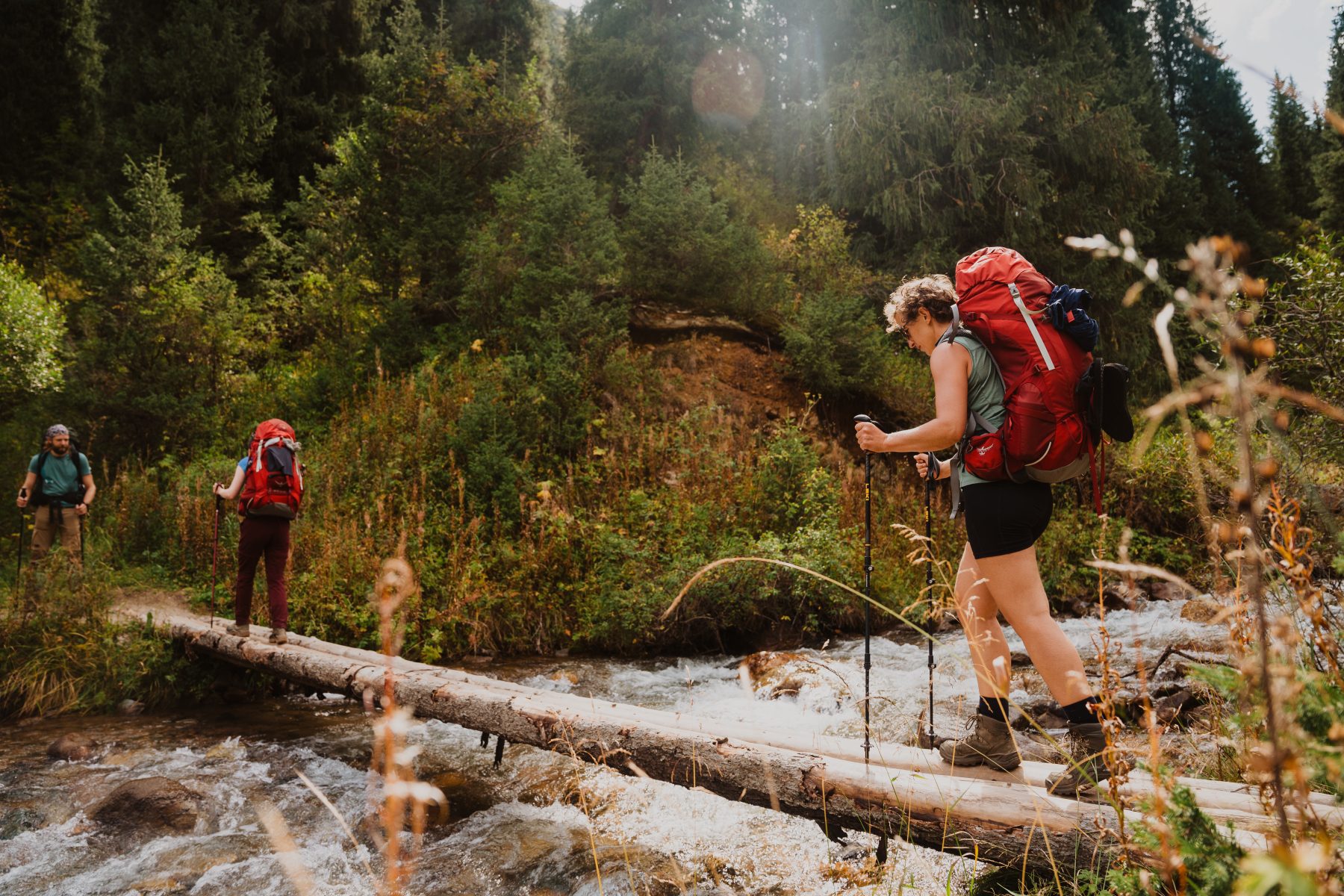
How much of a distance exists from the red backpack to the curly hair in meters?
5.21

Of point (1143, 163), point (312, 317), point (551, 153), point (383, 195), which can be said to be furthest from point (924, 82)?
point (312, 317)

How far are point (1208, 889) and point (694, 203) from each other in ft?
42.7

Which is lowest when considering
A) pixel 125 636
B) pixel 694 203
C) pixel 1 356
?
pixel 125 636

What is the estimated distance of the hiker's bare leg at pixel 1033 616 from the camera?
2834mm

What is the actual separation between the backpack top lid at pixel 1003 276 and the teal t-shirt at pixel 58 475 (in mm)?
10560

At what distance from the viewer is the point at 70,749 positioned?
5477 millimetres

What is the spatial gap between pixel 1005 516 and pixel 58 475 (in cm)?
1078

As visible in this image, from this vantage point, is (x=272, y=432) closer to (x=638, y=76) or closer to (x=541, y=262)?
(x=541, y=262)

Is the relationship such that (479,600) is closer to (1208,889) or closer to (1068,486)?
(1208,889)

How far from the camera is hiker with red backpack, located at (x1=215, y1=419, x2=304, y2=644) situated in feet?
21.2

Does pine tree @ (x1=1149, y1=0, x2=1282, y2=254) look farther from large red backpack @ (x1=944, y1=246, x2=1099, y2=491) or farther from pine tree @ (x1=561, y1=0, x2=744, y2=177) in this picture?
large red backpack @ (x1=944, y1=246, x2=1099, y2=491)

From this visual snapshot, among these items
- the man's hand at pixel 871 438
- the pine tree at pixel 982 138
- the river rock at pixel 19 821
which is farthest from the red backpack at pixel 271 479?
the pine tree at pixel 982 138

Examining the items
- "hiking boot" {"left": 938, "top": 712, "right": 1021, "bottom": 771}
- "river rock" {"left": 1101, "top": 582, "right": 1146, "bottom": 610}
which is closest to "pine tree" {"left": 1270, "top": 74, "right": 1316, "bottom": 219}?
"river rock" {"left": 1101, "top": 582, "right": 1146, "bottom": 610}

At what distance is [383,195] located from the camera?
14.7 m
